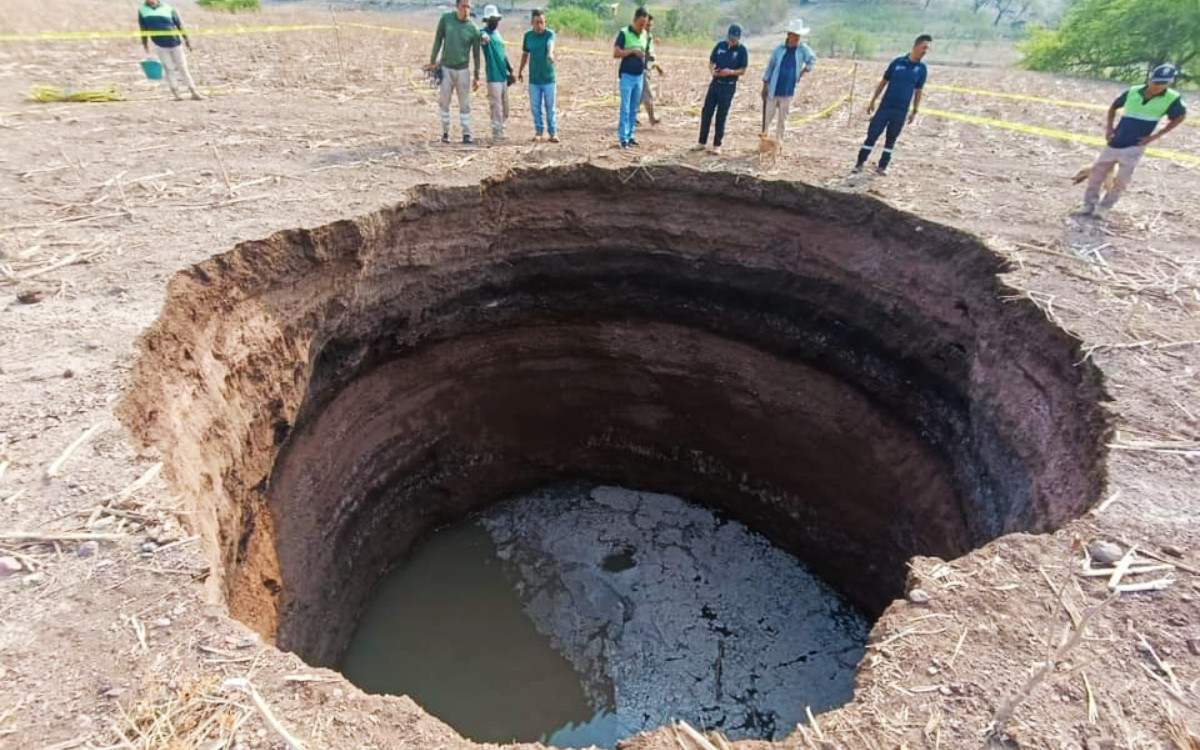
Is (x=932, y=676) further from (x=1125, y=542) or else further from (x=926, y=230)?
(x=926, y=230)

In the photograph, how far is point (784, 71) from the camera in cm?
831

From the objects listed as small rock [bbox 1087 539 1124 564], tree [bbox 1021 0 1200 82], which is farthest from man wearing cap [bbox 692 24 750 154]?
tree [bbox 1021 0 1200 82]

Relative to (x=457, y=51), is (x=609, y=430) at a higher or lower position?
lower

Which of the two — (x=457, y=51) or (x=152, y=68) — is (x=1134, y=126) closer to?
(x=457, y=51)

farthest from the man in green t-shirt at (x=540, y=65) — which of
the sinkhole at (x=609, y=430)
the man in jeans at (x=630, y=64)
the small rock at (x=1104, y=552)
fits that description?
the small rock at (x=1104, y=552)

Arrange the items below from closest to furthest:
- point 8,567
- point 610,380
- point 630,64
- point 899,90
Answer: point 8,567 < point 899,90 < point 630,64 < point 610,380

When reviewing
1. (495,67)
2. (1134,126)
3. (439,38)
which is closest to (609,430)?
(495,67)

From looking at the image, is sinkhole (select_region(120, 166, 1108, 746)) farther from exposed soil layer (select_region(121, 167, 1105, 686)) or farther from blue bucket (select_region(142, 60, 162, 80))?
blue bucket (select_region(142, 60, 162, 80))

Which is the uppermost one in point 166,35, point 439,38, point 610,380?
point 439,38

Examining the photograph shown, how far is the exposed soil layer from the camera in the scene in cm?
570

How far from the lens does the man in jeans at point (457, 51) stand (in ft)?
26.7

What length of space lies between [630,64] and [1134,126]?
5462mm

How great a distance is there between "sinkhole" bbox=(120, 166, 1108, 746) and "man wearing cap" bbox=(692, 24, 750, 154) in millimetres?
1085

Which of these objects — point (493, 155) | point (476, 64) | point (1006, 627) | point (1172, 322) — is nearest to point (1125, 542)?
point (1006, 627)
